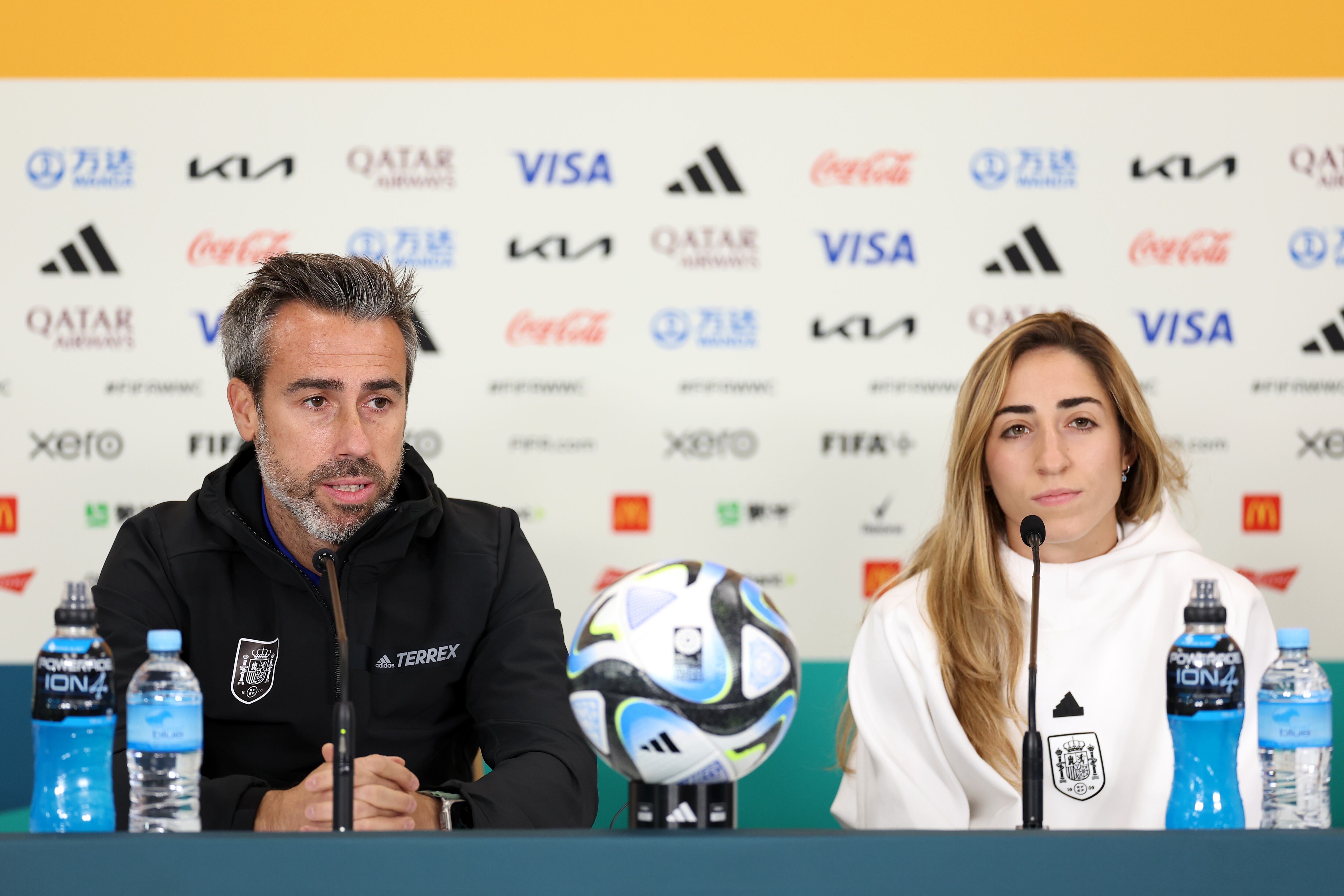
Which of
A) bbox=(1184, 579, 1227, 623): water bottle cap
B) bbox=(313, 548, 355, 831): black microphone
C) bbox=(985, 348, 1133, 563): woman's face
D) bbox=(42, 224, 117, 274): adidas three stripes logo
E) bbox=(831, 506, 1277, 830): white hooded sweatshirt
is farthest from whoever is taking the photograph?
bbox=(42, 224, 117, 274): adidas three stripes logo

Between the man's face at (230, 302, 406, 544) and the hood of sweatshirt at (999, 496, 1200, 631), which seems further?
the hood of sweatshirt at (999, 496, 1200, 631)

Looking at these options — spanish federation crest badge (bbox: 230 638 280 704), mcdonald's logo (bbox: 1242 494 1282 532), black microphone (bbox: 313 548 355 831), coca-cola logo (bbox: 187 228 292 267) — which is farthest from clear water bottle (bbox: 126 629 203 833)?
mcdonald's logo (bbox: 1242 494 1282 532)

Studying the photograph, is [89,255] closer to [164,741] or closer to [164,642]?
[164,642]

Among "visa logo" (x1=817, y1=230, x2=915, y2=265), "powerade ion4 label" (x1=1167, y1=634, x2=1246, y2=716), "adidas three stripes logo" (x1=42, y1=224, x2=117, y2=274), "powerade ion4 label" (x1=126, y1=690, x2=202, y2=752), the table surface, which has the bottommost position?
the table surface

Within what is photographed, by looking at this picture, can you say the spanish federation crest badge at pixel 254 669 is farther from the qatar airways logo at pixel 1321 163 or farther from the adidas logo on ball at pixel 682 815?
the qatar airways logo at pixel 1321 163

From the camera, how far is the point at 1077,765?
67.7 inches

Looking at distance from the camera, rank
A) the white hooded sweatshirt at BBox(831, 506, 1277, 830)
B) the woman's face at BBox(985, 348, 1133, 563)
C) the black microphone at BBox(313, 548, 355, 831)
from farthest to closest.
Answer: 1. the woman's face at BBox(985, 348, 1133, 563)
2. the white hooded sweatshirt at BBox(831, 506, 1277, 830)
3. the black microphone at BBox(313, 548, 355, 831)

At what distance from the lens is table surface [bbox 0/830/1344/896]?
0.87m

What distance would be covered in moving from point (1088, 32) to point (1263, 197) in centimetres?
59

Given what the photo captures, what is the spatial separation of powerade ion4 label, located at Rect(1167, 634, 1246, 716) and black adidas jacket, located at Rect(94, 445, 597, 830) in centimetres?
81

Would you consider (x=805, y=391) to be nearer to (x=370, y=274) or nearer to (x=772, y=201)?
(x=772, y=201)

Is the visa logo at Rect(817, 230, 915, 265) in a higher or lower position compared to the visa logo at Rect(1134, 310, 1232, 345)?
higher

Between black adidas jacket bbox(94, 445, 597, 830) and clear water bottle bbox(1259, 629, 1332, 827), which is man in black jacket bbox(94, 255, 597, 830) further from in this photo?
clear water bottle bbox(1259, 629, 1332, 827)

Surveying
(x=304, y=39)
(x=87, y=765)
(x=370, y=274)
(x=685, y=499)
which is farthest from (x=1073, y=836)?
(x=304, y=39)
